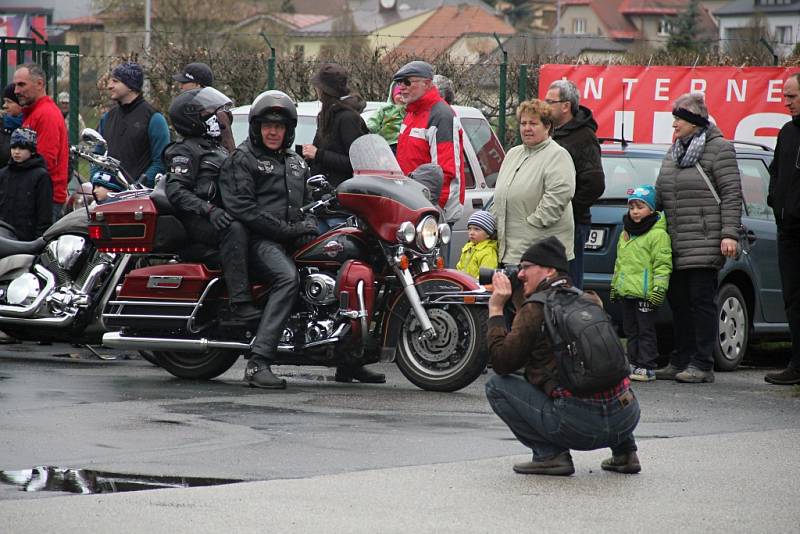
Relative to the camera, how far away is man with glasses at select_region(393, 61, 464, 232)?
36.0ft

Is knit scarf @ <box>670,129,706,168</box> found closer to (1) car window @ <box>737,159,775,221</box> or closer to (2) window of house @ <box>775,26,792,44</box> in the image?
(1) car window @ <box>737,159,775,221</box>

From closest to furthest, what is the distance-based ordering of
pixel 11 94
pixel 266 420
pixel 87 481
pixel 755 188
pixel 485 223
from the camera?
pixel 87 481 < pixel 266 420 < pixel 485 223 < pixel 755 188 < pixel 11 94

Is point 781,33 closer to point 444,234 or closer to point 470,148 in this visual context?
point 470,148

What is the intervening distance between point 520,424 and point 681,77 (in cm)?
999

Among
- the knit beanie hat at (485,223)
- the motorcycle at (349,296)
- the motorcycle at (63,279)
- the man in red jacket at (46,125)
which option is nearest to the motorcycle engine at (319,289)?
the motorcycle at (349,296)

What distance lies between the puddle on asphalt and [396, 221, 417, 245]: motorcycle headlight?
3.12 metres

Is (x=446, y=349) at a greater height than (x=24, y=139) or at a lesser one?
lesser

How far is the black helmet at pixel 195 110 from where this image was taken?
1010cm

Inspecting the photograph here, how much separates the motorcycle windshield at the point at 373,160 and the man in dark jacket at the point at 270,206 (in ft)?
1.24

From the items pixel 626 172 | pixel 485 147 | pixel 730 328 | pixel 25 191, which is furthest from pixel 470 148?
pixel 25 191

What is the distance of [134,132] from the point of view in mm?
12117

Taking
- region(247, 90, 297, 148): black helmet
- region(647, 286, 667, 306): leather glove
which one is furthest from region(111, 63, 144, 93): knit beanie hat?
region(647, 286, 667, 306): leather glove

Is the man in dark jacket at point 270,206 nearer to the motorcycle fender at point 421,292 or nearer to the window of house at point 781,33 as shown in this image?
the motorcycle fender at point 421,292

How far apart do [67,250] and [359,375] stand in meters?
2.45
